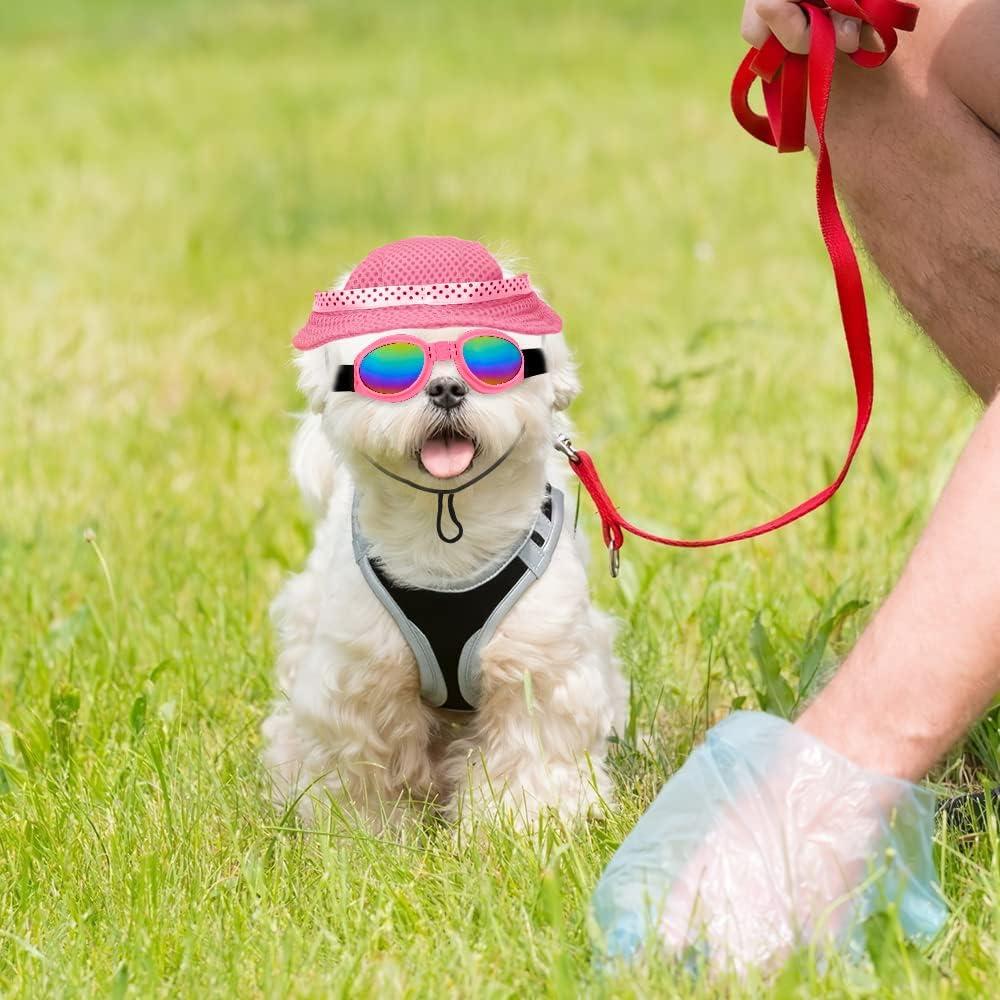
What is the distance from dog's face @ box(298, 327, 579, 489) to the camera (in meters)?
2.10

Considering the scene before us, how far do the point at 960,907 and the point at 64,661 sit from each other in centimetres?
180

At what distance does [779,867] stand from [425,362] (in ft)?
2.57

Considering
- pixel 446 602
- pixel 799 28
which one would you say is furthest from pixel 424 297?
pixel 799 28

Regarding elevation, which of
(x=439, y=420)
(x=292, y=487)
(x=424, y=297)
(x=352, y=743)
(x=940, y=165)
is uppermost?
(x=940, y=165)

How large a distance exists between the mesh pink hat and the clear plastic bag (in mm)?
679

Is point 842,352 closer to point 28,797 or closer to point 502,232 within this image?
point 502,232

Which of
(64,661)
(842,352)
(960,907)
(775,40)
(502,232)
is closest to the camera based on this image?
(960,907)

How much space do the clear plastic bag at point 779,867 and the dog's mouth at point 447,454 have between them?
539 millimetres

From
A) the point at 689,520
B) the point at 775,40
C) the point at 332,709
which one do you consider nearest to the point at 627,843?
the point at 332,709

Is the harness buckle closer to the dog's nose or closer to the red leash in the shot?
the red leash

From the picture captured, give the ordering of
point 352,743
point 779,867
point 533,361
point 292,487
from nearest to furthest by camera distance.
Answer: point 779,867
point 533,361
point 352,743
point 292,487

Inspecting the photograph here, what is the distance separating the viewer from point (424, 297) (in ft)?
7.05

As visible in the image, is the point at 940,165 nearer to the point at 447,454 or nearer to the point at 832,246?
the point at 832,246

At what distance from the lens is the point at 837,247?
91.8 inches
